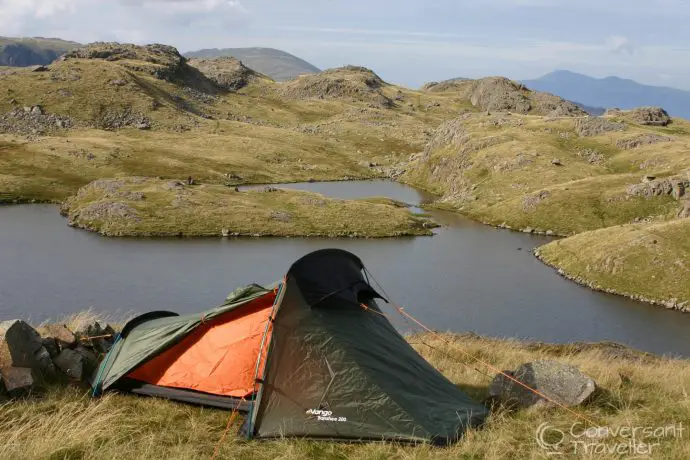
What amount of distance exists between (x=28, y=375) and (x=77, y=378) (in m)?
1.85

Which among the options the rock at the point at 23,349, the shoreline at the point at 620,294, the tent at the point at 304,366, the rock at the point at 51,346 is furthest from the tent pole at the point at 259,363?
the shoreline at the point at 620,294

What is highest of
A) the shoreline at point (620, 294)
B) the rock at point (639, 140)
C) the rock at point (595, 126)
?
the rock at point (595, 126)

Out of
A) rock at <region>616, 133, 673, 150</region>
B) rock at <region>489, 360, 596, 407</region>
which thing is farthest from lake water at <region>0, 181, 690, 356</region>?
rock at <region>616, 133, 673, 150</region>

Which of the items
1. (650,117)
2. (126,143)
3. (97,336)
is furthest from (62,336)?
(650,117)

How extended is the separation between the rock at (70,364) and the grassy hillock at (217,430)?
0.88 m

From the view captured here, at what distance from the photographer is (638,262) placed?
2441 inches

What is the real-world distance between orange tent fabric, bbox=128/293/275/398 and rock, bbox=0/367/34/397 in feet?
8.54

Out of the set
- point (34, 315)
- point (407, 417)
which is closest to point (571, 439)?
point (407, 417)

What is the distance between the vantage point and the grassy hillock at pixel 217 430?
11.3 metres

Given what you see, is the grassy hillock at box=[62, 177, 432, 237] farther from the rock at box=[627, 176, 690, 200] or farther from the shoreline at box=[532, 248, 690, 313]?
the rock at box=[627, 176, 690, 200]

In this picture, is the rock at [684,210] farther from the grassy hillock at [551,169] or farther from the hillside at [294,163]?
the grassy hillock at [551,169]

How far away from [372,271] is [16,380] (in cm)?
5176

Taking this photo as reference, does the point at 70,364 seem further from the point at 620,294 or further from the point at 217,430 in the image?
the point at 620,294

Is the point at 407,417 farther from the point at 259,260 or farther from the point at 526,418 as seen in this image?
the point at 259,260
